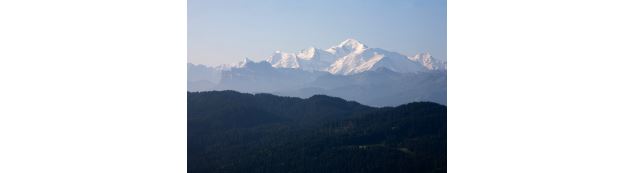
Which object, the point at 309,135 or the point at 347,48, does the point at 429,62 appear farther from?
the point at 309,135

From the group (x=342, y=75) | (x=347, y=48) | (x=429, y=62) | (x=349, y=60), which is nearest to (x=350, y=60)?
(x=349, y=60)

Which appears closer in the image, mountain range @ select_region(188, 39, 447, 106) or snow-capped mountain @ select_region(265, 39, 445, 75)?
mountain range @ select_region(188, 39, 447, 106)

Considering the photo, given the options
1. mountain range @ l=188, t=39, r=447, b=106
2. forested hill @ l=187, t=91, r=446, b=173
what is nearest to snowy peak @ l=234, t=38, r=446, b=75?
mountain range @ l=188, t=39, r=447, b=106

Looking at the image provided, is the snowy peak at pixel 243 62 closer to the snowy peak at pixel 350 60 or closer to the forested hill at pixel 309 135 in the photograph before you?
the snowy peak at pixel 350 60

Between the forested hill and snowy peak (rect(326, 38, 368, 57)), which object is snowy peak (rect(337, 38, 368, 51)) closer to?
snowy peak (rect(326, 38, 368, 57))
